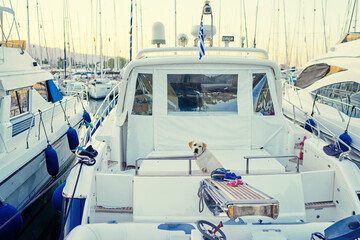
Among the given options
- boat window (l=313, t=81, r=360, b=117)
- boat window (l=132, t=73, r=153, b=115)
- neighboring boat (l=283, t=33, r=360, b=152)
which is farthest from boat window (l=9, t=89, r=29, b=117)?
boat window (l=313, t=81, r=360, b=117)

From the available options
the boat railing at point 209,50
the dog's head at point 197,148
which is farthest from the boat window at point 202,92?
the dog's head at point 197,148

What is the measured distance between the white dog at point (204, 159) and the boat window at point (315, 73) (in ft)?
29.4

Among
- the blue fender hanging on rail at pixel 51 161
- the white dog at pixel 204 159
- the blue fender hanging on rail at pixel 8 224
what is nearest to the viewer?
the white dog at pixel 204 159

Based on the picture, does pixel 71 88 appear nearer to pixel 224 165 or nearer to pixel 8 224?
pixel 8 224

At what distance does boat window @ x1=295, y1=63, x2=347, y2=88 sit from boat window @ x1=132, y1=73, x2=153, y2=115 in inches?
334

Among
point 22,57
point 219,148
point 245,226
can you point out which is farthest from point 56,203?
point 22,57

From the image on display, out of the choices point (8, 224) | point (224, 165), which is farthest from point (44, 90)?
point (224, 165)

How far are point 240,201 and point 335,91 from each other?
31.5 feet

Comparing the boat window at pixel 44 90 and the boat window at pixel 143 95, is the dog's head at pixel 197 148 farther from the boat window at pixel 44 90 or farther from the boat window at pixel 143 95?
the boat window at pixel 44 90

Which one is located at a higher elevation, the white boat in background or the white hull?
the white boat in background

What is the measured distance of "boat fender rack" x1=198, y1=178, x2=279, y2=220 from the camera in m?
2.40

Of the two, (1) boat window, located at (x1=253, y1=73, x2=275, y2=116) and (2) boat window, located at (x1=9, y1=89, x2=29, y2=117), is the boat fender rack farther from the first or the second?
(2) boat window, located at (x1=9, y1=89, x2=29, y2=117)

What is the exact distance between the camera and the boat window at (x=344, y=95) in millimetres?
9148

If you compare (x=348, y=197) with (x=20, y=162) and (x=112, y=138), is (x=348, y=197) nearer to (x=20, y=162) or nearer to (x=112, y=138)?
(x=112, y=138)
